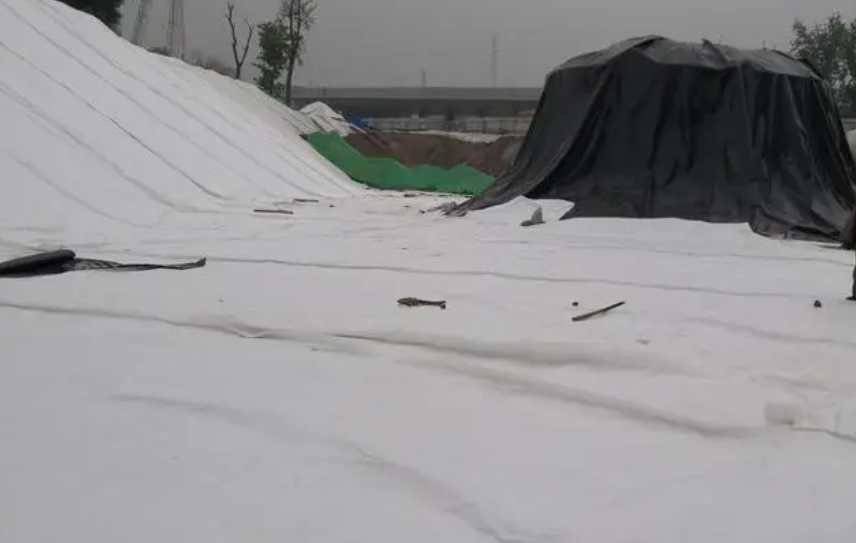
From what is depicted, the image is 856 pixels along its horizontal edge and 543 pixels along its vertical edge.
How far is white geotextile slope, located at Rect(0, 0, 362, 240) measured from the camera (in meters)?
4.62

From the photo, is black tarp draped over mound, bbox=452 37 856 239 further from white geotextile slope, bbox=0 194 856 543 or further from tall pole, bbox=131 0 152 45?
tall pole, bbox=131 0 152 45

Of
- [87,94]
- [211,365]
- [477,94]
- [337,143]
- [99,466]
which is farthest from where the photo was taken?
[477,94]

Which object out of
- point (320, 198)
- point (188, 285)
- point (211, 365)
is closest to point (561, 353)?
point (211, 365)

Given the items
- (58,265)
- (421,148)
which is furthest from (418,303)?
(421,148)

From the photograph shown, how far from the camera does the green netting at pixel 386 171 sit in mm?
10773

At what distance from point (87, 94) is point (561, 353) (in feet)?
18.3

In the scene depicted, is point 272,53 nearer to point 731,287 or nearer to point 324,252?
point 324,252

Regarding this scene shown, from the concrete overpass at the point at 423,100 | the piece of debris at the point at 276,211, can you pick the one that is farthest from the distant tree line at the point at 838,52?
the piece of debris at the point at 276,211

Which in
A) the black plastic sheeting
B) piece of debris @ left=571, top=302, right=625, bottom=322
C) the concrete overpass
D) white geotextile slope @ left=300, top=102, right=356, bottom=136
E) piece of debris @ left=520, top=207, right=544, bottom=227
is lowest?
piece of debris @ left=571, top=302, right=625, bottom=322

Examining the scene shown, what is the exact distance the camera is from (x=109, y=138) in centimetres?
566

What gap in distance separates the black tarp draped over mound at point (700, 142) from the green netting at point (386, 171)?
4.76 m

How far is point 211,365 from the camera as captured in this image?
1903mm

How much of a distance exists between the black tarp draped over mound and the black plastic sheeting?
10.1ft

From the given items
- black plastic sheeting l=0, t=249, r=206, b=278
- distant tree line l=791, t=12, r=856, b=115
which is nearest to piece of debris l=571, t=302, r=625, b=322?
black plastic sheeting l=0, t=249, r=206, b=278
